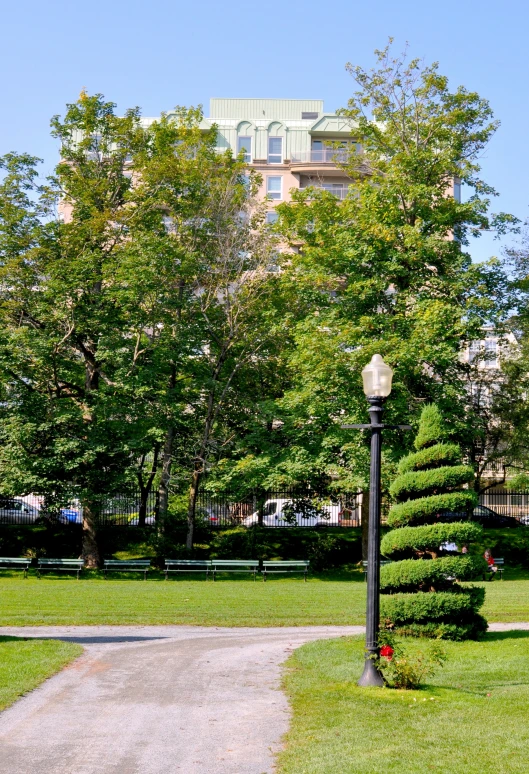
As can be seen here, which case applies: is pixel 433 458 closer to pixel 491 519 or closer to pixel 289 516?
pixel 289 516

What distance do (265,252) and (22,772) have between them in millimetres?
28868

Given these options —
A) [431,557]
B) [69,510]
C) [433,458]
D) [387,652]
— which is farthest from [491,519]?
[387,652]

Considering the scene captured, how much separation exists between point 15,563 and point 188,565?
6.49 m

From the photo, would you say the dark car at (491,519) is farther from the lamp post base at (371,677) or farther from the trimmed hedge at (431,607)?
the lamp post base at (371,677)

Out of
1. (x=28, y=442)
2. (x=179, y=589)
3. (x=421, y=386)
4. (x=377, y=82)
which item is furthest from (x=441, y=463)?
(x=377, y=82)

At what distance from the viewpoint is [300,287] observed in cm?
3419

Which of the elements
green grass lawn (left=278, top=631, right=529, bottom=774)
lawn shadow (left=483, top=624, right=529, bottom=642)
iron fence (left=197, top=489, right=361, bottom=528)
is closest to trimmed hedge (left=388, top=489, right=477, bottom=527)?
lawn shadow (left=483, top=624, right=529, bottom=642)

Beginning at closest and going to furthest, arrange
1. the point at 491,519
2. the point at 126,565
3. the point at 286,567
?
the point at 126,565, the point at 286,567, the point at 491,519

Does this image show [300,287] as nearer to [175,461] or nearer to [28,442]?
[175,461]

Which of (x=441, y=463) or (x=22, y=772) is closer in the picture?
(x=22, y=772)

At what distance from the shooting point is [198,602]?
78.1 feet

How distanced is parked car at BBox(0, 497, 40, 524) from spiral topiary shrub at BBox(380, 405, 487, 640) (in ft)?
73.6

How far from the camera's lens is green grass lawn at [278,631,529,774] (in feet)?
25.9

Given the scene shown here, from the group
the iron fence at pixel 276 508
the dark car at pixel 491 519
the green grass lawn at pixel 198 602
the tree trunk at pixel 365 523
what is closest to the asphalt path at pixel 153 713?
the green grass lawn at pixel 198 602
